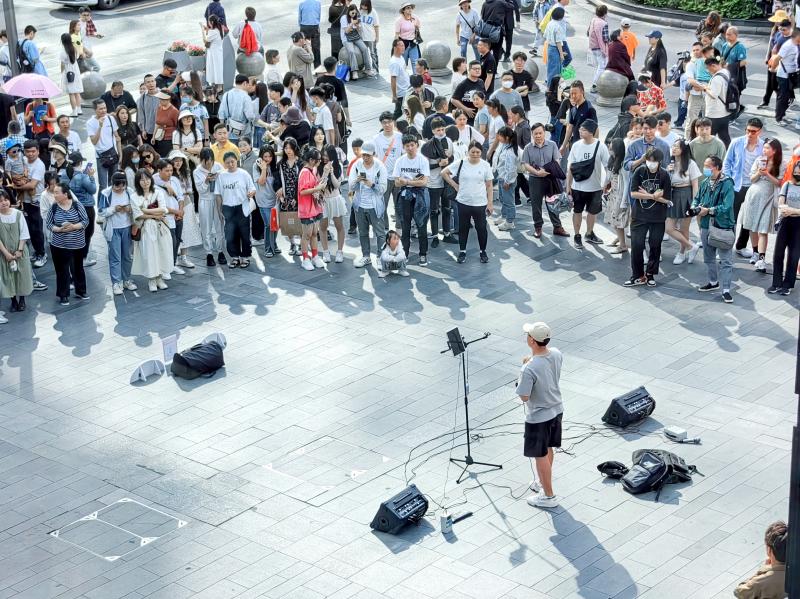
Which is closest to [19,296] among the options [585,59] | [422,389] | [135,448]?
[135,448]

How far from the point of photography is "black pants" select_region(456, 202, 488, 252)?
18.7 m

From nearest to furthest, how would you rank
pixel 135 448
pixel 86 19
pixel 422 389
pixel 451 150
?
pixel 135 448
pixel 422 389
pixel 451 150
pixel 86 19

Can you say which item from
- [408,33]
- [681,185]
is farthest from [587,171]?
[408,33]

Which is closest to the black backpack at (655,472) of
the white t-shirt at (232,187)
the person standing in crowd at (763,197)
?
the person standing in crowd at (763,197)

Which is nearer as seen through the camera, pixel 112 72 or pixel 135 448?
→ pixel 135 448

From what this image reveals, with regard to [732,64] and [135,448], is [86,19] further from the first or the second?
[135,448]

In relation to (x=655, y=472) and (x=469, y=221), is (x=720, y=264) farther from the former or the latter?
(x=655, y=472)

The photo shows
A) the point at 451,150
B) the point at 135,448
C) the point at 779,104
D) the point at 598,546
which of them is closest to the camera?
the point at 598,546

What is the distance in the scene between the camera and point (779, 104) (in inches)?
983

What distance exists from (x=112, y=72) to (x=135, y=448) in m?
17.6

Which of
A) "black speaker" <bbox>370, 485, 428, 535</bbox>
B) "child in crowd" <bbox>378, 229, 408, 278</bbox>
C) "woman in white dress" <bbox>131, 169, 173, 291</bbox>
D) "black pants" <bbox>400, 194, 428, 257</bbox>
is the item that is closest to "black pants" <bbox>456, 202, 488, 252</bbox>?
"black pants" <bbox>400, 194, 428, 257</bbox>

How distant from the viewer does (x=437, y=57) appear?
2917 centimetres

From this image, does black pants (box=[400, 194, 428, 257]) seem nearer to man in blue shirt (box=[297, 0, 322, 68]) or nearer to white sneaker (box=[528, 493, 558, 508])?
white sneaker (box=[528, 493, 558, 508])

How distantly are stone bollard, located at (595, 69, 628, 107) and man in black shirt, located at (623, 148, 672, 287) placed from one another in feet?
27.9
